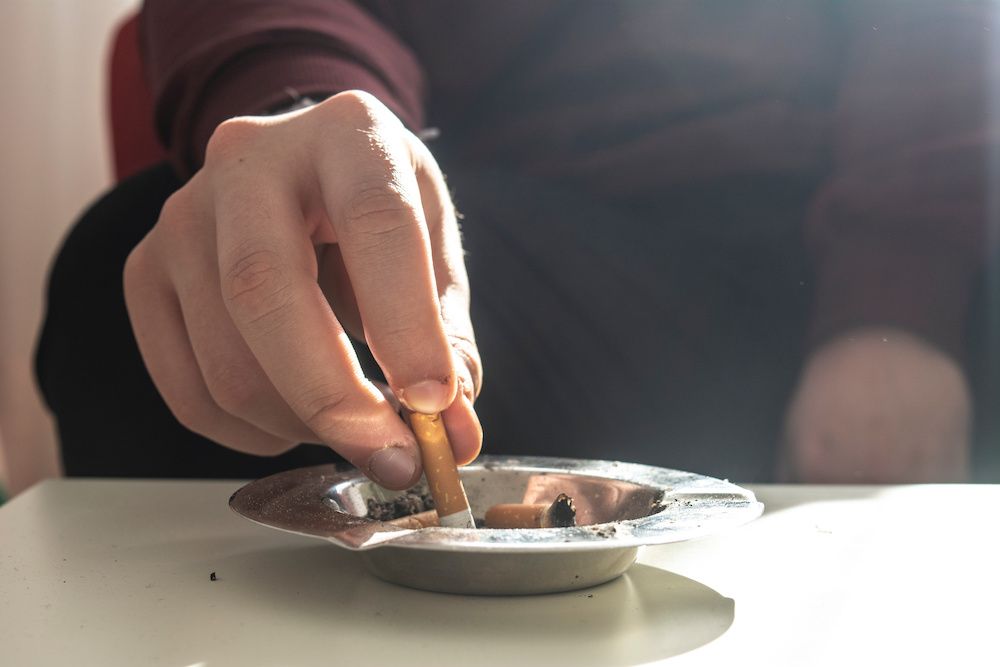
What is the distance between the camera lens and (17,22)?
2100 millimetres

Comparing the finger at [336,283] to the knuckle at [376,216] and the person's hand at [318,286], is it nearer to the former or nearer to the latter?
the person's hand at [318,286]

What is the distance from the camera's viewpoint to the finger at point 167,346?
2.10 feet

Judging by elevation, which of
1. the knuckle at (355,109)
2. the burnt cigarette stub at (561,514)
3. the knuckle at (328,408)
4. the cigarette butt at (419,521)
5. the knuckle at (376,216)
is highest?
the knuckle at (355,109)

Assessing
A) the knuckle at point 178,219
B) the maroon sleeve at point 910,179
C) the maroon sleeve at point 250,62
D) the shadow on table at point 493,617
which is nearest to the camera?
the shadow on table at point 493,617

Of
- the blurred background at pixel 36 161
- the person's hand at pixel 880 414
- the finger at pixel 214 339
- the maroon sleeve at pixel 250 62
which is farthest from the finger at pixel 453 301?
the blurred background at pixel 36 161

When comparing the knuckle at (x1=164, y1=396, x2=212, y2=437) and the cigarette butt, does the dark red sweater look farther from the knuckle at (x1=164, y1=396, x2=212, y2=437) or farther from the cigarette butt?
the cigarette butt

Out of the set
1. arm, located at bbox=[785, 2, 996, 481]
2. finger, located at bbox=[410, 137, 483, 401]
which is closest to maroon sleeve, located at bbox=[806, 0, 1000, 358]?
arm, located at bbox=[785, 2, 996, 481]

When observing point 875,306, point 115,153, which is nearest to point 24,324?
point 115,153

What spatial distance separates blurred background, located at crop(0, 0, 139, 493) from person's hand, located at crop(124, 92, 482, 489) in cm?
172

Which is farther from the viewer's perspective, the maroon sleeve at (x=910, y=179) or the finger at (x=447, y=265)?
the maroon sleeve at (x=910, y=179)

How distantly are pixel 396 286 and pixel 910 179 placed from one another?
72 cm

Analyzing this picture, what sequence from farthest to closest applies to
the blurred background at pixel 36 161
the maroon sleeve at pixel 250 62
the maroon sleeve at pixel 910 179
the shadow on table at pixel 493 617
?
the blurred background at pixel 36 161, the maroon sleeve at pixel 910 179, the maroon sleeve at pixel 250 62, the shadow on table at pixel 493 617

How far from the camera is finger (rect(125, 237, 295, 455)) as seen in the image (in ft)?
2.10

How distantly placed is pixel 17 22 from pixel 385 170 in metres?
1.93
